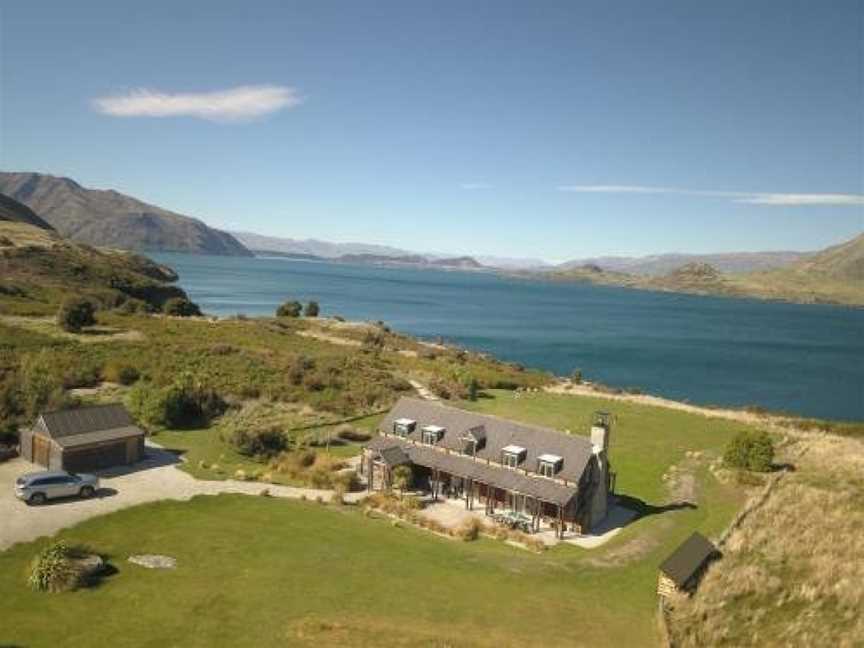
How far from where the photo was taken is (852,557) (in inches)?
1320

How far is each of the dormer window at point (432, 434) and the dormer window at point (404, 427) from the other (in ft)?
3.95

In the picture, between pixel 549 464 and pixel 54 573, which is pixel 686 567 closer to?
pixel 549 464

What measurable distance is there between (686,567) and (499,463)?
13.8m

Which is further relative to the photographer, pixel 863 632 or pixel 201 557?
pixel 201 557

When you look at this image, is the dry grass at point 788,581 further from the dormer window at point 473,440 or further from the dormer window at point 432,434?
the dormer window at point 432,434

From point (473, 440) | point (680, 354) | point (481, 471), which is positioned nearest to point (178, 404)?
point (473, 440)

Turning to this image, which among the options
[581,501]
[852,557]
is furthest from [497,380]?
[852,557]

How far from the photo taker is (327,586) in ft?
90.0

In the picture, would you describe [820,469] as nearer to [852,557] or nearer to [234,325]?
[852,557]

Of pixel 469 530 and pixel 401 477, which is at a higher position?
pixel 401 477

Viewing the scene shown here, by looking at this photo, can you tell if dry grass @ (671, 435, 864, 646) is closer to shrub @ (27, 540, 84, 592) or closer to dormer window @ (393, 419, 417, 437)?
dormer window @ (393, 419, 417, 437)

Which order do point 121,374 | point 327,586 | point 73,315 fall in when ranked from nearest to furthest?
1. point 327,586
2. point 121,374
3. point 73,315

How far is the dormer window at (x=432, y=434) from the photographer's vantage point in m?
44.0

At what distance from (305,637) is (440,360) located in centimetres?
6937
